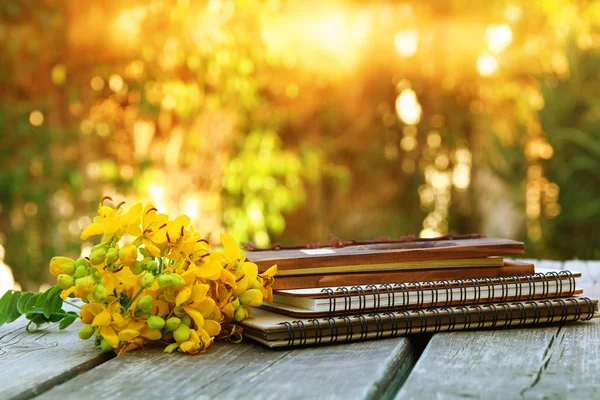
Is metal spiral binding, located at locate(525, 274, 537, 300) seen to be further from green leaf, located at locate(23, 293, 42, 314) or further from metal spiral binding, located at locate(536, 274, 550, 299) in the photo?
green leaf, located at locate(23, 293, 42, 314)

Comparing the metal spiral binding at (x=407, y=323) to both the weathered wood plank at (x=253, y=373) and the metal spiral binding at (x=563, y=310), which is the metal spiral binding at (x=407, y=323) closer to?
the weathered wood plank at (x=253, y=373)

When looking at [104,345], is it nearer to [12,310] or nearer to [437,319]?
[12,310]

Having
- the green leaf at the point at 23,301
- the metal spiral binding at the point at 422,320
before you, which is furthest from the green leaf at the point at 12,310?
the metal spiral binding at the point at 422,320

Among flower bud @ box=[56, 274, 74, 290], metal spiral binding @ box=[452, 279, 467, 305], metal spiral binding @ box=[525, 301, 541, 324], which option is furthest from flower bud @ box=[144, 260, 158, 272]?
metal spiral binding @ box=[525, 301, 541, 324]

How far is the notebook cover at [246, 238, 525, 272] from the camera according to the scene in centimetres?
113

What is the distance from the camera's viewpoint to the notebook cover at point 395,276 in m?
1.14

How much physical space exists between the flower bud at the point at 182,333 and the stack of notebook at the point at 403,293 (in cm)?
10

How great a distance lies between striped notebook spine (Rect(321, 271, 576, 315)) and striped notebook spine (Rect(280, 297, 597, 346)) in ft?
0.04

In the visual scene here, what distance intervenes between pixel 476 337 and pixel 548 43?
4.66 metres

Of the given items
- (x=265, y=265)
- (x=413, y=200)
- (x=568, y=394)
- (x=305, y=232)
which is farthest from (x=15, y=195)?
(x=568, y=394)

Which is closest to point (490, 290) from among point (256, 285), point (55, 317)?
point (256, 285)

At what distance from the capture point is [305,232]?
5406mm

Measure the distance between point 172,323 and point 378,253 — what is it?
1.08 feet

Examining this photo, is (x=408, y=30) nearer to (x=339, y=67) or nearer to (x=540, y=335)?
(x=339, y=67)
